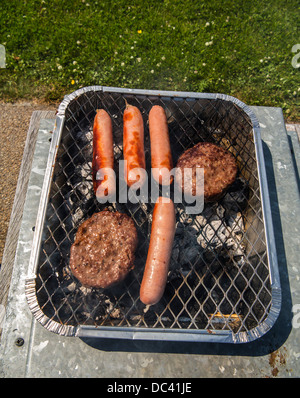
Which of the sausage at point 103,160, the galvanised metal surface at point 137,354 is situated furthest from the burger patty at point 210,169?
the galvanised metal surface at point 137,354

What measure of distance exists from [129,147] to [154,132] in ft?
1.22

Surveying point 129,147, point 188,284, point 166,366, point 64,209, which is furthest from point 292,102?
point 166,366

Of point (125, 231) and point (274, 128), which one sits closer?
point (125, 231)

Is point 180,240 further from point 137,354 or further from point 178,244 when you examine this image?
point 137,354

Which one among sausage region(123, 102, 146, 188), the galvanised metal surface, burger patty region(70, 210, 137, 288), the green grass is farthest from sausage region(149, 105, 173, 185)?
the green grass

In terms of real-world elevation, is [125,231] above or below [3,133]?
below

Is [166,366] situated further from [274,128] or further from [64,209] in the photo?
[274,128]

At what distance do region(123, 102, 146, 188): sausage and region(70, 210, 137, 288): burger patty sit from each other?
464mm

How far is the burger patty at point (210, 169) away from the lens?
338 centimetres

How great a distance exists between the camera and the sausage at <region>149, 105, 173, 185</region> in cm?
338

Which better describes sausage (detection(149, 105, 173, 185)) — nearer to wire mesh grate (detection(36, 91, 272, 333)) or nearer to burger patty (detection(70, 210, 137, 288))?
wire mesh grate (detection(36, 91, 272, 333))

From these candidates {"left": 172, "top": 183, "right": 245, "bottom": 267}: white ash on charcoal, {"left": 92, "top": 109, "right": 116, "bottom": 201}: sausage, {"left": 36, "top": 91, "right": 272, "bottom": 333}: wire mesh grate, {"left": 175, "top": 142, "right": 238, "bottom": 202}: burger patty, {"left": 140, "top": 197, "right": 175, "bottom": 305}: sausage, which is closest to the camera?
{"left": 140, "top": 197, "right": 175, "bottom": 305}: sausage

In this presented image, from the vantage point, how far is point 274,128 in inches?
164

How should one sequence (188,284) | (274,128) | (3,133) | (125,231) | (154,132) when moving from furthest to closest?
1. (3,133)
2. (274,128)
3. (154,132)
4. (188,284)
5. (125,231)
